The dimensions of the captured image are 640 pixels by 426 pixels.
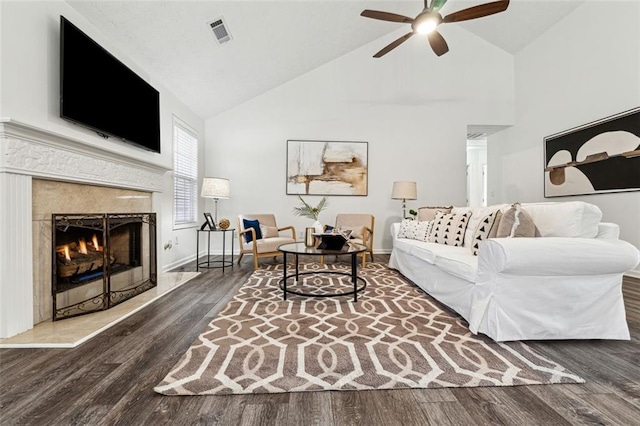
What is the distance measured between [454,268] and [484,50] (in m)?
5.22

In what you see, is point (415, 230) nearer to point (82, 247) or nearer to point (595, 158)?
point (595, 158)

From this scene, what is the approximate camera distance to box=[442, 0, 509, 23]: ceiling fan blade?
2484mm

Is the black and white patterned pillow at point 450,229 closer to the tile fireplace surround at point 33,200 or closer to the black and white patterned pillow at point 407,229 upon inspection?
the black and white patterned pillow at point 407,229

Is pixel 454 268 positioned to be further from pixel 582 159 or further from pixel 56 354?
pixel 582 159

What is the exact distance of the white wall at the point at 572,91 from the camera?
361 cm

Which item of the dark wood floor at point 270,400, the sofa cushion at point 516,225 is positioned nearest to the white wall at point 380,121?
the sofa cushion at point 516,225

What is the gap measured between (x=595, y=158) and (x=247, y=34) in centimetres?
493

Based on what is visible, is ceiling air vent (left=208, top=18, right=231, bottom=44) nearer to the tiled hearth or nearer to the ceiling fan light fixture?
the ceiling fan light fixture

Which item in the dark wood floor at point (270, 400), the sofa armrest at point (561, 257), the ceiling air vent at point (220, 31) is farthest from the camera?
the ceiling air vent at point (220, 31)

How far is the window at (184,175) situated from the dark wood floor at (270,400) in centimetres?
284

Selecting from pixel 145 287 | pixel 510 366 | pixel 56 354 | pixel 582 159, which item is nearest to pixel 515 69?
pixel 582 159

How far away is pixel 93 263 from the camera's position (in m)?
2.53

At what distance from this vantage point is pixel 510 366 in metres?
1.55

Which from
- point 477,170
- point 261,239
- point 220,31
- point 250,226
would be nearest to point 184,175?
point 250,226
